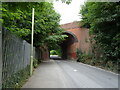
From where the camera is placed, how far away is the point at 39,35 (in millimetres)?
14477

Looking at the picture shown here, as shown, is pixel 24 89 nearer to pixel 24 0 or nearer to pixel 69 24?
pixel 24 0

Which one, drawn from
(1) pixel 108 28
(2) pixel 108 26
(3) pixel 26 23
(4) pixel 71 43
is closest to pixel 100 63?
(1) pixel 108 28

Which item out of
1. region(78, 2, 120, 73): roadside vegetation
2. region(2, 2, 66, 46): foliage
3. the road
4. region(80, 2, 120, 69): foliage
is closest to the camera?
region(2, 2, 66, 46): foliage

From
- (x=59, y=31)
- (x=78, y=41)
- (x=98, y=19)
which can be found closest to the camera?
(x=98, y=19)

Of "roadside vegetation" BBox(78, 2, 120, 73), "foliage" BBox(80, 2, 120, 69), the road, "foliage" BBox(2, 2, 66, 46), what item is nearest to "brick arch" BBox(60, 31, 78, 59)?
"foliage" BBox(2, 2, 66, 46)

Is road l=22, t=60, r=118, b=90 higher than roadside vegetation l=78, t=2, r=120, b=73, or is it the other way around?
roadside vegetation l=78, t=2, r=120, b=73

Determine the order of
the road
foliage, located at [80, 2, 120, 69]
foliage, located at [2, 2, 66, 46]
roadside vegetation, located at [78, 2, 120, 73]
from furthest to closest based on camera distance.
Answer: foliage, located at [80, 2, 120, 69], roadside vegetation, located at [78, 2, 120, 73], the road, foliage, located at [2, 2, 66, 46]

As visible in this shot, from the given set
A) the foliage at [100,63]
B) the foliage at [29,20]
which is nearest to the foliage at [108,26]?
the foliage at [100,63]

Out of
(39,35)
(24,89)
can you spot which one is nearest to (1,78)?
(24,89)

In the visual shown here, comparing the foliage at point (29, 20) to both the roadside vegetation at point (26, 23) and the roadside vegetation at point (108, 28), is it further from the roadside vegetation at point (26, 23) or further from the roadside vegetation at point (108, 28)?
the roadside vegetation at point (108, 28)

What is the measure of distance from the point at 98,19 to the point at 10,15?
996 centimetres

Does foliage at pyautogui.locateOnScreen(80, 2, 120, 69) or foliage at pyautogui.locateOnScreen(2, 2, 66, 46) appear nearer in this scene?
foliage at pyautogui.locateOnScreen(2, 2, 66, 46)

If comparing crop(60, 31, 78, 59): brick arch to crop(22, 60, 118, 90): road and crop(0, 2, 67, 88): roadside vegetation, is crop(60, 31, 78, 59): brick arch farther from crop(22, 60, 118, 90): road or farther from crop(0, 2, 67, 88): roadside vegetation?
crop(22, 60, 118, 90): road

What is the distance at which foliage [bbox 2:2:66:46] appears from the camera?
404 centimetres
